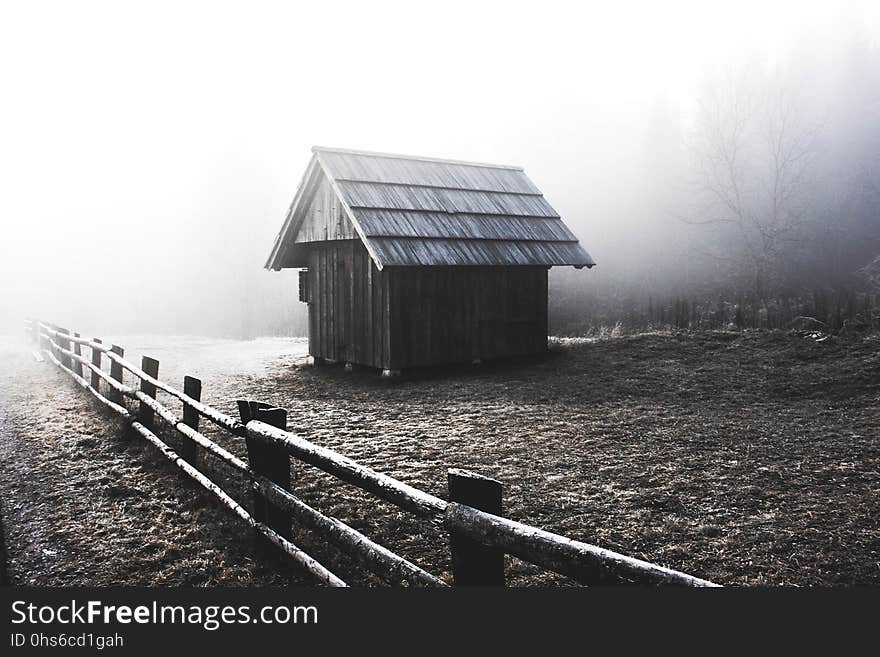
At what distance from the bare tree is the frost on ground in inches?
546

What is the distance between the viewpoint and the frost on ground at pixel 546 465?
4914 mm

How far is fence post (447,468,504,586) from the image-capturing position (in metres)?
3.21

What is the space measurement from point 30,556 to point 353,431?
4.43 metres

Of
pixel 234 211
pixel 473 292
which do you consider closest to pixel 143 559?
pixel 473 292

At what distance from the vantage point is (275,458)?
4.93m

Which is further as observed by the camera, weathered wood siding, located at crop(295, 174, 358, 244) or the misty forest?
weathered wood siding, located at crop(295, 174, 358, 244)

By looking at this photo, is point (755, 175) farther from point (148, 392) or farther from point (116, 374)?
point (148, 392)

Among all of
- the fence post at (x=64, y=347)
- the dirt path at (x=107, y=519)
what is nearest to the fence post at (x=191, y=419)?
the dirt path at (x=107, y=519)

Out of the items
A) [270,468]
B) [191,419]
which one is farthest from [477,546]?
[191,419]

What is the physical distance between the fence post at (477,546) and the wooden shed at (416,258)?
30.7ft

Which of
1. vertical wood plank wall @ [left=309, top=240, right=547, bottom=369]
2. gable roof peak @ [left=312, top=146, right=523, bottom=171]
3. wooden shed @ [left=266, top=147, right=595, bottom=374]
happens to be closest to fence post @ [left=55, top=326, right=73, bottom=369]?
wooden shed @ [left=266, top=147, right=595, bottom=374]

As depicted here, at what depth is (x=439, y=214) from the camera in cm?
1446

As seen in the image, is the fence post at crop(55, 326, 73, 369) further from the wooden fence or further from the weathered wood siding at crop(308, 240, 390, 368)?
the wooden fence

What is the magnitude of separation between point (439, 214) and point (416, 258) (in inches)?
76.4
